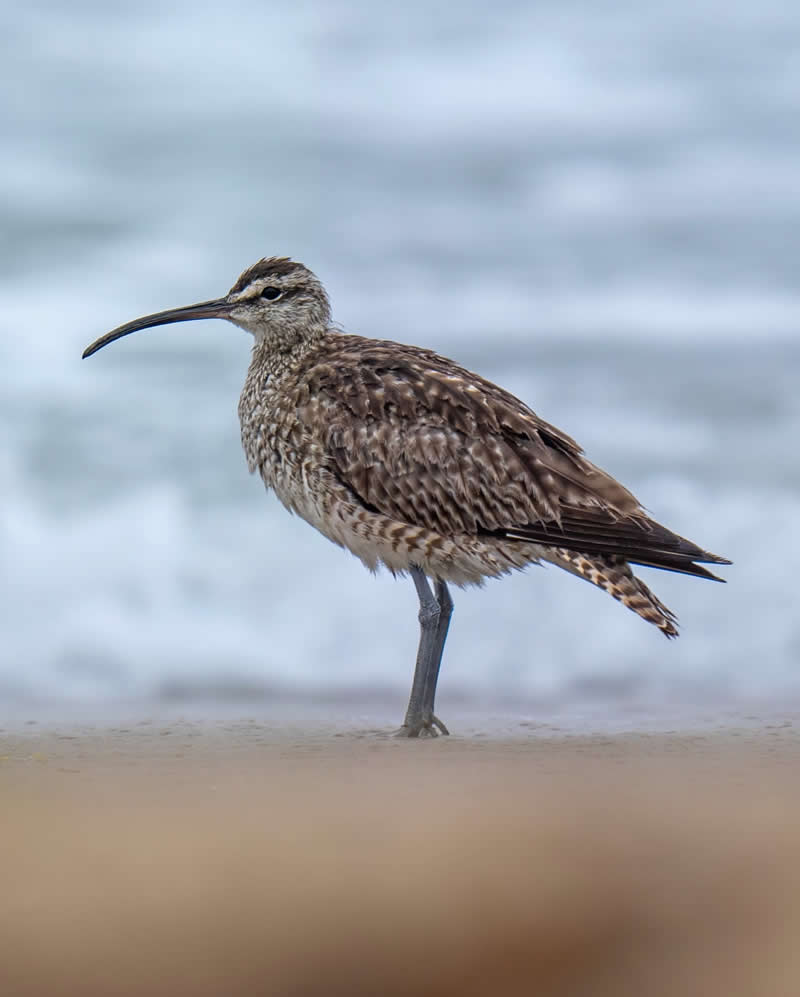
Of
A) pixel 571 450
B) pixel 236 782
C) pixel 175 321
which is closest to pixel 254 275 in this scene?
pixel 175 321

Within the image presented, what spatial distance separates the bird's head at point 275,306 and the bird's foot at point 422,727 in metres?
3.03

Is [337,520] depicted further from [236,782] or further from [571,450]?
[236,782]

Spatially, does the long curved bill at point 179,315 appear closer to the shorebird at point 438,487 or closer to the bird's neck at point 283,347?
the bird's neck at point 283,347

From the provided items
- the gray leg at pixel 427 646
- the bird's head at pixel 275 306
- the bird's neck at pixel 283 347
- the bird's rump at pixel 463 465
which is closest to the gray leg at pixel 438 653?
the gray leg at pixel 427 646

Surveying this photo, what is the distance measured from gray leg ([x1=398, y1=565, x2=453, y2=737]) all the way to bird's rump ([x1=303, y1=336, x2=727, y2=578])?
52cm

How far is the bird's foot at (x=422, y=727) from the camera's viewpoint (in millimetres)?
9297

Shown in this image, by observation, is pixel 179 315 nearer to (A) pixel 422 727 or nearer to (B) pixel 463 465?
(B) pixel 463 465

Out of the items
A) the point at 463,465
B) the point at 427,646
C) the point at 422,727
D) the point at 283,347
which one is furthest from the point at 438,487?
the point at 283,347

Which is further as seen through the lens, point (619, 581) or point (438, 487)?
point (438, 487)

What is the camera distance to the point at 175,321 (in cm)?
1159

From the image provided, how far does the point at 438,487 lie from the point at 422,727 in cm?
157

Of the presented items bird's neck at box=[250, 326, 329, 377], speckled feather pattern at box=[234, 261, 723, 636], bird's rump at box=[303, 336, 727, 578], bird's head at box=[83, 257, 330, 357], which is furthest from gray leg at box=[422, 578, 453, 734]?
bird's head at box=[83, 257, 330, 357]

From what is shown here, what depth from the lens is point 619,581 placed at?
9.58 metres

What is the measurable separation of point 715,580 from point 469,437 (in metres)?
1.87
